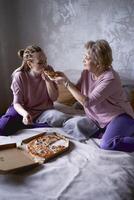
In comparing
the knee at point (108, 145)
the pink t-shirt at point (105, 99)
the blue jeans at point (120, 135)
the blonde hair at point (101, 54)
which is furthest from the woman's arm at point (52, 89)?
the knee at point (108, 145)

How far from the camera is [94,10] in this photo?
259 cm

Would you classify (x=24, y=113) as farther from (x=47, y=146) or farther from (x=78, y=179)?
(x=78, y=179)

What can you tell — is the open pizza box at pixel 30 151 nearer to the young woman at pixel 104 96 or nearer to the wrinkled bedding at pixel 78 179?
the wrinkled bedding at pixel 78 179

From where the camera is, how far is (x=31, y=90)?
2150mm

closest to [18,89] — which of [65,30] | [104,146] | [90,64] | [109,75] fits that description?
[90,64]

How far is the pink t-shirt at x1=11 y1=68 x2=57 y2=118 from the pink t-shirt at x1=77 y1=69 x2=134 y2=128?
319mm

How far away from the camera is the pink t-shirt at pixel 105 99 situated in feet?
6.10

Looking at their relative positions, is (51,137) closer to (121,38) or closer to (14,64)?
(121,38)

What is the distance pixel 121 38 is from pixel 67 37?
20.3 inches

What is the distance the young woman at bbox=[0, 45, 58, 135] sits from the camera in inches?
81.7

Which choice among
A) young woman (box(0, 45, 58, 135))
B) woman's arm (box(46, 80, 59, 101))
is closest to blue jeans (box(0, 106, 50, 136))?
young woman (box(0, 45, 58, 135))

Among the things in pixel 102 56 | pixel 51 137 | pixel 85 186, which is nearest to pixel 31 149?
pixel 51 137

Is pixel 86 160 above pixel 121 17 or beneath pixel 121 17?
beneath

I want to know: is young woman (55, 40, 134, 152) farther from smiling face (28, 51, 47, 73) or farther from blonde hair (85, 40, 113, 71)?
smiling face (28, 51, 47, 73)
